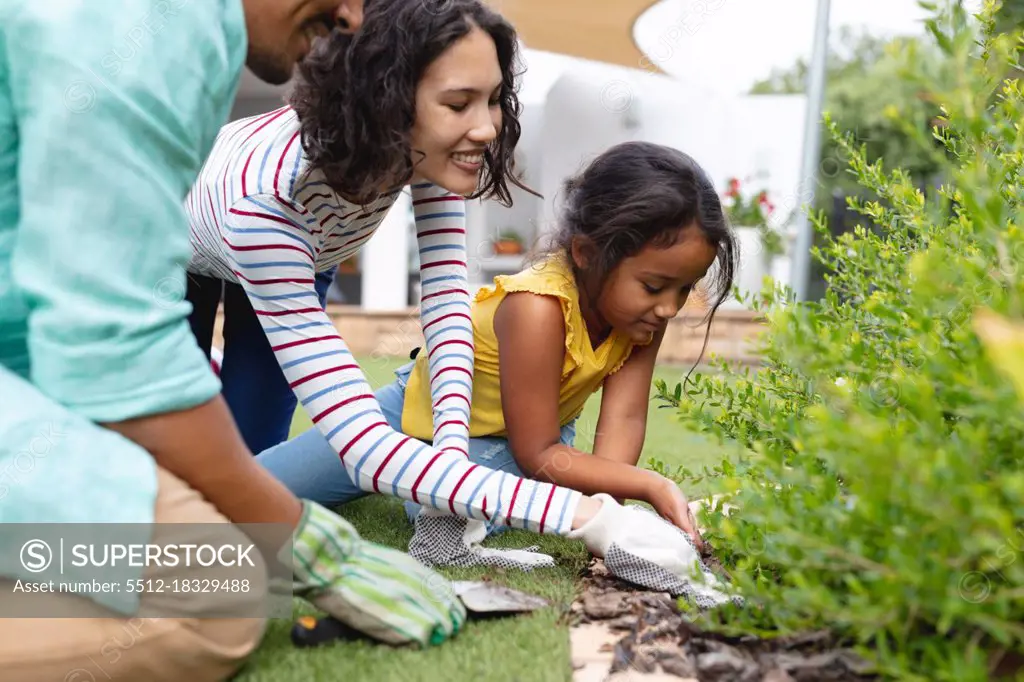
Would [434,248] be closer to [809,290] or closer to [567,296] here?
[567,296]

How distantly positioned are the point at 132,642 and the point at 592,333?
1317mm

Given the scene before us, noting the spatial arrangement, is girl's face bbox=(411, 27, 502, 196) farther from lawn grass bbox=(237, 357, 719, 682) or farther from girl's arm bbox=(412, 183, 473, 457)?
lawn grass bbox=(237, 357, 719, 682)

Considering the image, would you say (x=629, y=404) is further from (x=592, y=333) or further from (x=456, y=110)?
(x=456, y=110)

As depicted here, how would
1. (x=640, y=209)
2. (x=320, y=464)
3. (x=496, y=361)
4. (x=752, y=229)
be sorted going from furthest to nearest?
(x=752, y=229) → (x=496, y=361) → (x=320, y=464) → (x=640, y=209)

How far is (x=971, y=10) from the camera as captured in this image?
1.78 metres

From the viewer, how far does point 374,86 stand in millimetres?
1705

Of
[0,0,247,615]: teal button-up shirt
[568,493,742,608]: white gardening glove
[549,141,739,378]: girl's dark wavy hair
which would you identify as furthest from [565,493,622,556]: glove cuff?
[0,0,247,615]: teal button-up shirt

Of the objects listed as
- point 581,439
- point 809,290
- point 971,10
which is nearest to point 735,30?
point 809,290

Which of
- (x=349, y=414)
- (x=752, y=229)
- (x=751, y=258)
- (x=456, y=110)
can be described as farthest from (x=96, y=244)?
(x=751, y=258)

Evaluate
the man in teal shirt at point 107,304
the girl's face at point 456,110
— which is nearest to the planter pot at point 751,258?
the girl's face at point 456,110

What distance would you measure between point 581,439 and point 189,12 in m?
2.80

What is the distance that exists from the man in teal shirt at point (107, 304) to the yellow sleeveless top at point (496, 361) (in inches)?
40.6

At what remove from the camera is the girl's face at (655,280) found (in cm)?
202

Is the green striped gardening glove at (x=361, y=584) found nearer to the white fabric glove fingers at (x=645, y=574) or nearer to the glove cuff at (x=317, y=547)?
the glove cuff at (x=317, y=547)
